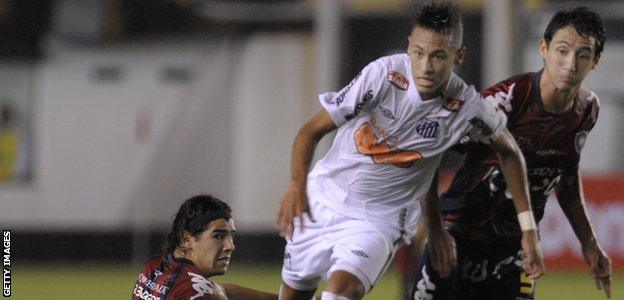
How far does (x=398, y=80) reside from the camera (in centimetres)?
639

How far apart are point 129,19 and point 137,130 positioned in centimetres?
169

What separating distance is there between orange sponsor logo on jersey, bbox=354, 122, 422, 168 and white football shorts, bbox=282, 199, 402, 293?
30cm

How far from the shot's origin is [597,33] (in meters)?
6.45

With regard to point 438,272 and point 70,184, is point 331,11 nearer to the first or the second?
point 70,184

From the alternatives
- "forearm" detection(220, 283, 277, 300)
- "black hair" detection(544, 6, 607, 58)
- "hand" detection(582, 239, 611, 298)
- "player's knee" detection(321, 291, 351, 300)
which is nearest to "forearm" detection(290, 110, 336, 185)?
"player's knee" detection(321, 291, 351, 300)

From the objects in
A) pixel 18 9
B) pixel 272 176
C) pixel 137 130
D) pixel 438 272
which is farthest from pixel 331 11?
pixel 438 272

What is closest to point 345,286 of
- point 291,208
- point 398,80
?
point 291,208

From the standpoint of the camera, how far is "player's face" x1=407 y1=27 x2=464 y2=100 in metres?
6.25

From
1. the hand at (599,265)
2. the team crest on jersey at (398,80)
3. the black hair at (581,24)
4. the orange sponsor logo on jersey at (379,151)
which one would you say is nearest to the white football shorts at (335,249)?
the orange sponsor logo on jersey at (379,151)

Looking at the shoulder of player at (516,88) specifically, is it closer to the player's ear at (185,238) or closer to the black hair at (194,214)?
the black hair at (194,214)

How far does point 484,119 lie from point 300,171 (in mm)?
853

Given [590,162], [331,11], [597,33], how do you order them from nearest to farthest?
[597,33] → [331,11] → [590,162]

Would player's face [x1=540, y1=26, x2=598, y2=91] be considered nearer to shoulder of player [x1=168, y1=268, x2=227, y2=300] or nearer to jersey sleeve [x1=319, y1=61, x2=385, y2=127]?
jersey sleeve [x1=319, y1=61, x2=385, y2=127]

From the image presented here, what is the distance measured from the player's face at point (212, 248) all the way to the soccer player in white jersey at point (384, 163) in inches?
10.8
